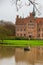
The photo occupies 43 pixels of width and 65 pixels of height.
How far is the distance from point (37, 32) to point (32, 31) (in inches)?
97.2

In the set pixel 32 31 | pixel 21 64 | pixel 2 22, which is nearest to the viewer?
pixel 21 64

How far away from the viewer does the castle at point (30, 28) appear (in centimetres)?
10544

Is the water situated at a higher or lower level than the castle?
higher

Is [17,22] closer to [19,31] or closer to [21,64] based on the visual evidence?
[19,31]

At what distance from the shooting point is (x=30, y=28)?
106875 mm

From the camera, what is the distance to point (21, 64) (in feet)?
57.7

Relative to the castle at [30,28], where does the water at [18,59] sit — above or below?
above

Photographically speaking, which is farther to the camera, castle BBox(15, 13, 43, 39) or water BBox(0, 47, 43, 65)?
castle BBox(15, 13, 43, 39)

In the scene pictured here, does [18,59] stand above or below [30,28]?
above

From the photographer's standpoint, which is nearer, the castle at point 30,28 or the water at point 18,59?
the water at point 18,59

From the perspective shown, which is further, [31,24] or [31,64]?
[31,24]

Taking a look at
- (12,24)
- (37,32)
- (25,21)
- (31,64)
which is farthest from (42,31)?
(31,64)

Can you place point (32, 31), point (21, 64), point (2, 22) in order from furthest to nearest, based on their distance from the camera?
point (2, 22) < point (32, 31) < point (21, 64)

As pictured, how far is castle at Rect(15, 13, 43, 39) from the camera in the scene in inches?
4151
